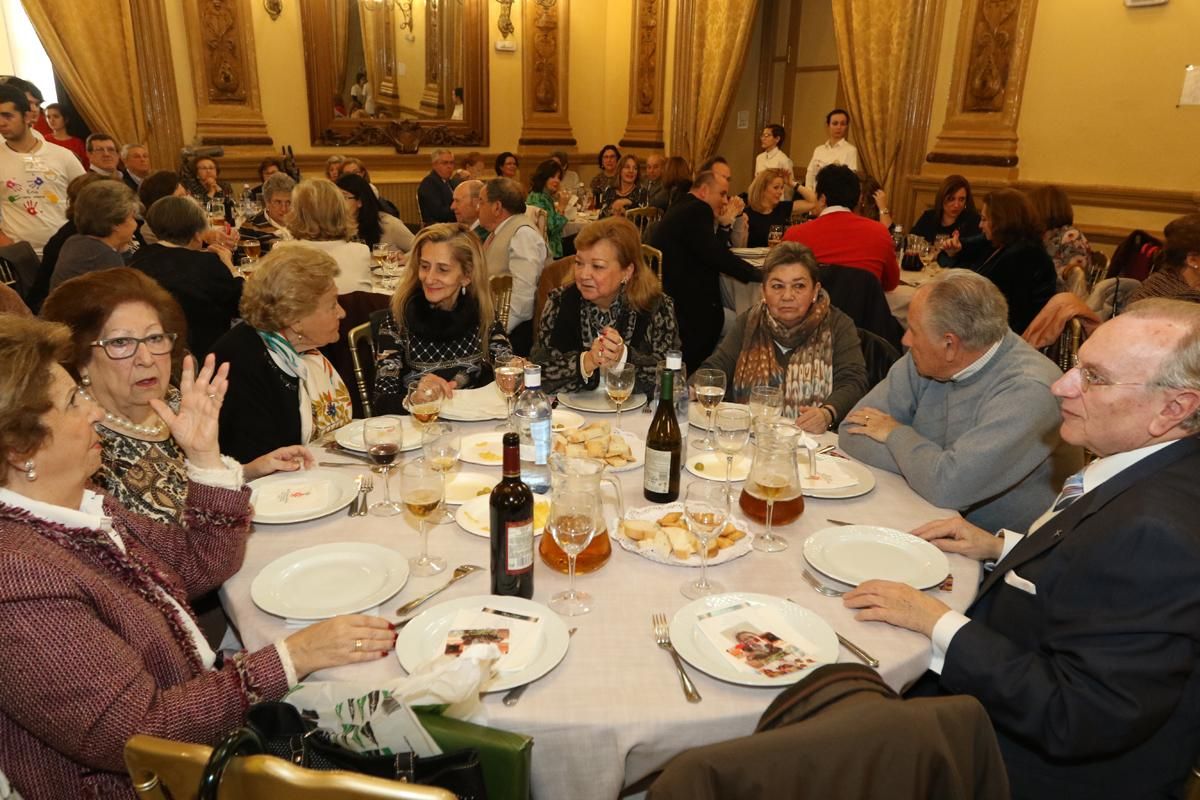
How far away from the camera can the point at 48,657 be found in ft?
3.75

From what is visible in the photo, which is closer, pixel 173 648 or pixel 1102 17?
pixel 173 648

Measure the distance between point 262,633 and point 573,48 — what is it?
9.64 m

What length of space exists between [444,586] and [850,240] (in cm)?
342

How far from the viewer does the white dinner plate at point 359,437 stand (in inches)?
87.4

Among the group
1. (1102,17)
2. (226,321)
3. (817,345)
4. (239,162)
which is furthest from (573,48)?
(817,345)

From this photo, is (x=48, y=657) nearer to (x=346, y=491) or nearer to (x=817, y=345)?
(x=346, y=491)

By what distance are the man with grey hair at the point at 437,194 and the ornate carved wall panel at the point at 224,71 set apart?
1.79m

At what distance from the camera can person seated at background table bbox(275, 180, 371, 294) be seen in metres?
4.45

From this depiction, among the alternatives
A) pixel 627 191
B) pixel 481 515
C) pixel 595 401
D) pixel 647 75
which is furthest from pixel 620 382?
pixel 647 75

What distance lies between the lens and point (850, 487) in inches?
80.4

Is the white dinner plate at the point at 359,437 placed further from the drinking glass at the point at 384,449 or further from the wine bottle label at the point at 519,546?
the wine bottle label at the point at 519,546

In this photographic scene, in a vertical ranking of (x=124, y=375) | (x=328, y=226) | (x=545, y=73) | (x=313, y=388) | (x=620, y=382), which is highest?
(x=545, y=73)

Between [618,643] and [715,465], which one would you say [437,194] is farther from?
[618,643]

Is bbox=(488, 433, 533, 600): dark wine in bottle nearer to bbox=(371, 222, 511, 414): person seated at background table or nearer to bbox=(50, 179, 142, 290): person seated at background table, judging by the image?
bbox=(371, 222, 511, 414): person seated at background table
